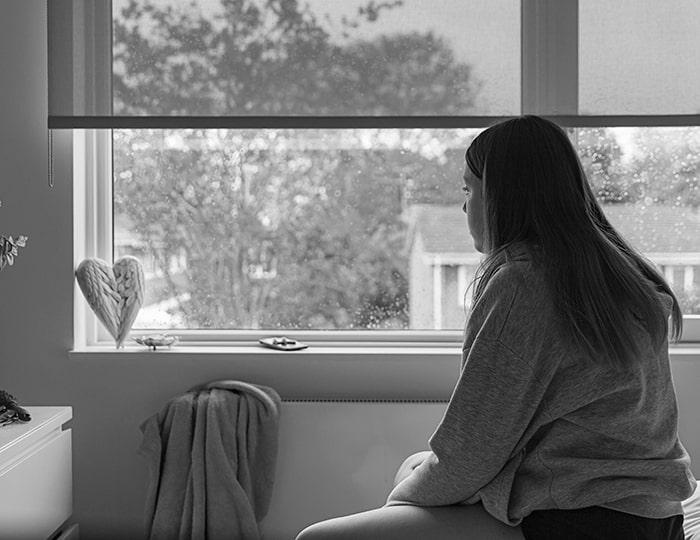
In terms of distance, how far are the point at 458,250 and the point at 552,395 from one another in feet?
4.62

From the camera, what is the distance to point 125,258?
2.67 meters

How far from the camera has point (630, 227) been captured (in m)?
2.79

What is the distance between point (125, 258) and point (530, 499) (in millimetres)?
1625

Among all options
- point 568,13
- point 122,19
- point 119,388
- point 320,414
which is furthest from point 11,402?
point 568,13

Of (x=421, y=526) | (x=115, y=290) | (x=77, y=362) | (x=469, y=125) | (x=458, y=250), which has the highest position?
(x=469, y=125)

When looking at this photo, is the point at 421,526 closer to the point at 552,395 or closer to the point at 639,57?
the point at 552,395

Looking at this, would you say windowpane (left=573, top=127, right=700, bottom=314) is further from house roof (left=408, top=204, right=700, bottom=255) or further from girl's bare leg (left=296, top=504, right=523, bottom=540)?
girl's bare leg (left=296, top=504, right=523, bottom=540)

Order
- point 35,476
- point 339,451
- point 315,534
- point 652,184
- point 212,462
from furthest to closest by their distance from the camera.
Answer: point 652,184
point 339,451
point 212,462
point 35,476
point 315,534

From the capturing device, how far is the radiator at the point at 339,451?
255 centimetres

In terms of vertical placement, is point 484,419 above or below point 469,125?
below

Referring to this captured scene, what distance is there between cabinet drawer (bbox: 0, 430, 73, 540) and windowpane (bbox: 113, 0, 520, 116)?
1.03 m

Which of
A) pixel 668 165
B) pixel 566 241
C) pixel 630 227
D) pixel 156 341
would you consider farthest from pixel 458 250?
pixel 566 241

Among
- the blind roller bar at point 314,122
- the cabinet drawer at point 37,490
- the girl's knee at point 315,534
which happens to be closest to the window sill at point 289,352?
the cabinet drawer at point 37,490

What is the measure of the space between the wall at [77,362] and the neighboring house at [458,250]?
0.79 ft
